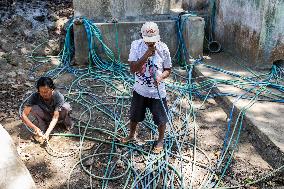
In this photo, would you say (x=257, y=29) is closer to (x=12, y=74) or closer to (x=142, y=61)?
(x=142, y=61)

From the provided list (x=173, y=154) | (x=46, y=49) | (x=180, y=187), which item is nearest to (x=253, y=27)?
(x=173, y=154)

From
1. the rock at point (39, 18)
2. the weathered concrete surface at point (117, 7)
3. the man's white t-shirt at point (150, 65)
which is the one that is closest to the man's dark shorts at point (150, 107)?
A: the man's white t-shirt at point (150, 65)

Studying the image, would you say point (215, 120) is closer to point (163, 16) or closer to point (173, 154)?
point (173, 154)

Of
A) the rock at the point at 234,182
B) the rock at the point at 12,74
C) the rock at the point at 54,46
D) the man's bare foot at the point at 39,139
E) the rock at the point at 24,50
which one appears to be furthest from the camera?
the rock at the point at 54,46

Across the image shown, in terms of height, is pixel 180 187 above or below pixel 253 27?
below

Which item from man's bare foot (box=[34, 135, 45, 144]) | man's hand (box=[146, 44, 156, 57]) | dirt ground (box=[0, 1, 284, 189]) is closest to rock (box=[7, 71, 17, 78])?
dirt ground (box=[0, 1, 284, 189])

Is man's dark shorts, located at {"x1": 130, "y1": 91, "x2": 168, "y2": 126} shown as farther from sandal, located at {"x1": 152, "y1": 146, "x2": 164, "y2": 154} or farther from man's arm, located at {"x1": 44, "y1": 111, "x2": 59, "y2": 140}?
man's arm, located at {"x1": 44, "y1": 111, "x2": 59, "y2": 140}

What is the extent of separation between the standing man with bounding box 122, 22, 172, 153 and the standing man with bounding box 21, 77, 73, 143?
1.06 meters

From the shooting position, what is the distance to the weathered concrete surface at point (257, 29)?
22.0ft

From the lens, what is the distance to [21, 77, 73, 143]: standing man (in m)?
4.57

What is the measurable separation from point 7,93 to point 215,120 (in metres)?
3.59

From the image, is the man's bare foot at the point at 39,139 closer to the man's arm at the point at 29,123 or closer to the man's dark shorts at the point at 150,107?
the man's arm at the point at 29,123

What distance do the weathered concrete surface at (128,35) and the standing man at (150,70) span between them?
3.46 meters

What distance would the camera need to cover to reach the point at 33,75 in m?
7.15
